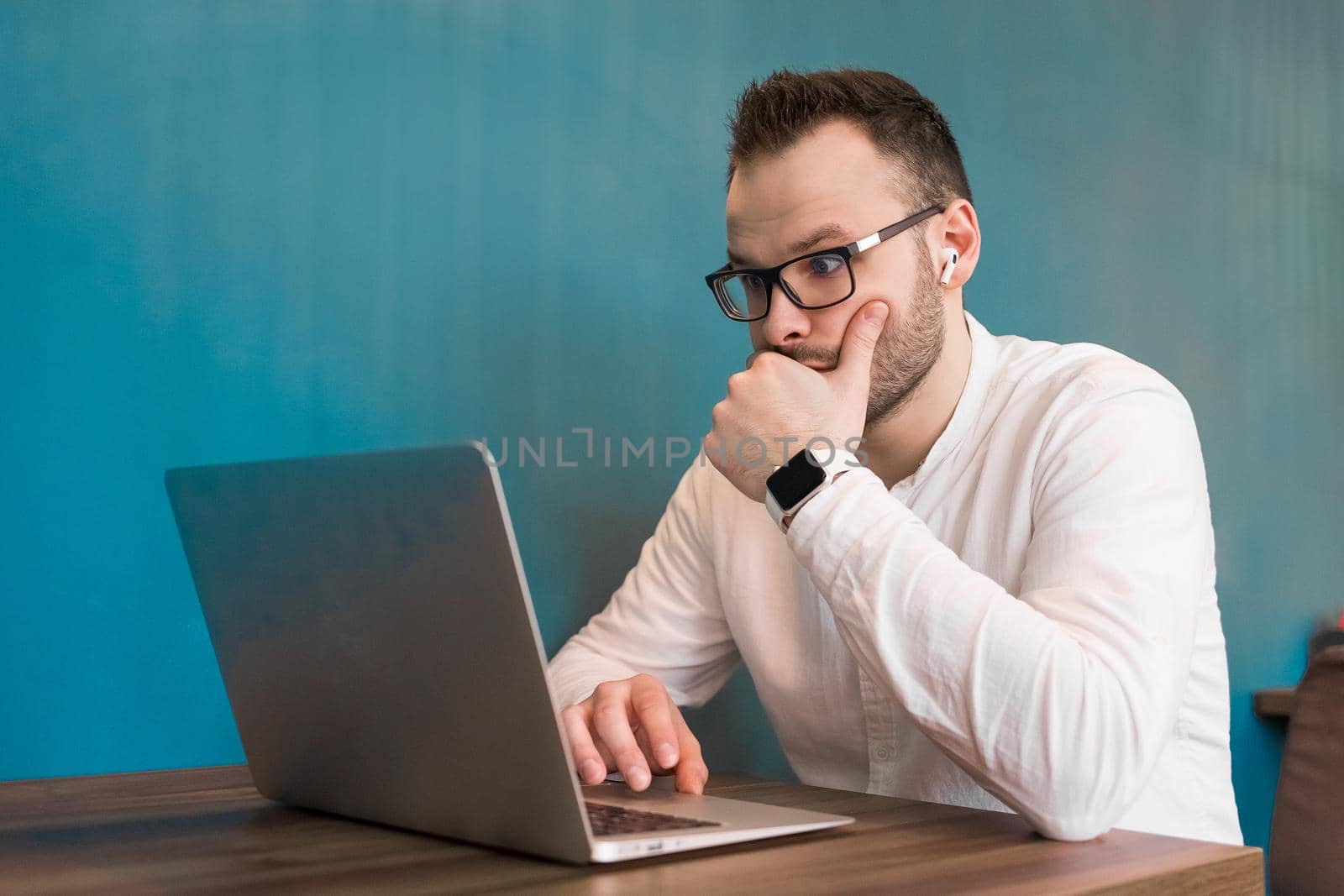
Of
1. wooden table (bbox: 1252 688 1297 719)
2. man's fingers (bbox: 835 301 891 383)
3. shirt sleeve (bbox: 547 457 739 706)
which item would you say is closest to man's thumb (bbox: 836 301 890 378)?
man's fingers (bbox: 835 301 891 383)

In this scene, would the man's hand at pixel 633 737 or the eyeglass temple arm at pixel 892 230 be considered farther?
the eyeglass temple arm at pixel 892 230

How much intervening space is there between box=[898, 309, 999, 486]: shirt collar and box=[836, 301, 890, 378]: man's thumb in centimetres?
14

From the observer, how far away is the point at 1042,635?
0.92 meters

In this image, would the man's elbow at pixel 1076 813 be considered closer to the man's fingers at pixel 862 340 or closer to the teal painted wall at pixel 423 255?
the man's fingers at pixel 862 340

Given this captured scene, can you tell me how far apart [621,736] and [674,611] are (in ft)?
1.90

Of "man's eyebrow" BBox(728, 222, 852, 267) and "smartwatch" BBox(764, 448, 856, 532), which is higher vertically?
"man's eyebrow" BBox(728, 222, 852, 267)

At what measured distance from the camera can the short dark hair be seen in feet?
4.50

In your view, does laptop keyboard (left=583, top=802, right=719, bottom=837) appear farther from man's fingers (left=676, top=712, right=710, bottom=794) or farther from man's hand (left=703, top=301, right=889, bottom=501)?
man's hand (left=703, top=301, right=889, bottom=501)

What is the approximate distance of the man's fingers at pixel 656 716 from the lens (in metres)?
0.97

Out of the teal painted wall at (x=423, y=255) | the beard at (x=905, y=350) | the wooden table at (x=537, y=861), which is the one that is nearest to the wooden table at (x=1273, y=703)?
the teal painted wall at (x=423, y=255)

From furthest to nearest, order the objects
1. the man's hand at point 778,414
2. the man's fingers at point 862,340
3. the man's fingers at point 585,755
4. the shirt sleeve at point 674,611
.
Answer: the shirt sleeve at point 674,611 < the man's fingers at point 862,340 < the man's hand at point 778,414 < the man's fingers at point 585,755

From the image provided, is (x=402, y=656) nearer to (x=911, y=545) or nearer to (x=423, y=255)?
(x=911, y=545)

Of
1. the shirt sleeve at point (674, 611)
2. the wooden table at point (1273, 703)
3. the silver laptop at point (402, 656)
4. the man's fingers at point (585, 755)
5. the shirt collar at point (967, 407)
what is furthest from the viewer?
the wooden table at point (1273, 703)

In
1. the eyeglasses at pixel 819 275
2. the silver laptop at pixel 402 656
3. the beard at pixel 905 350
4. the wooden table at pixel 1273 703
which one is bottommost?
the wooden table at pixel 1273 703
